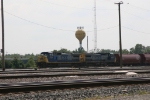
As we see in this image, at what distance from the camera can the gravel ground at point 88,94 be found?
10797 mm

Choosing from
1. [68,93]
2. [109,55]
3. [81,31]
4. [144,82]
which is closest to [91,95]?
[68,93]

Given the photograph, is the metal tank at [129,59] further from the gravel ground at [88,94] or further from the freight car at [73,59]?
the gravel ground at [88,94]

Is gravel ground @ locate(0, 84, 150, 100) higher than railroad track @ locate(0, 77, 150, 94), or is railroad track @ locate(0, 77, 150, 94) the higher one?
railroad track @ locate(0, 77, 150, 94)

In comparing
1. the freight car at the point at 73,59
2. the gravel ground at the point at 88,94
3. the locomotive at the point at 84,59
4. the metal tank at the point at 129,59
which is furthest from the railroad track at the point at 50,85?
the metal tank at the point at 129,59

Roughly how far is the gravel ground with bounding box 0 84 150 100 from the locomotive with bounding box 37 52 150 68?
140 feet

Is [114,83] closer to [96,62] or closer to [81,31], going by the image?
[96,62]

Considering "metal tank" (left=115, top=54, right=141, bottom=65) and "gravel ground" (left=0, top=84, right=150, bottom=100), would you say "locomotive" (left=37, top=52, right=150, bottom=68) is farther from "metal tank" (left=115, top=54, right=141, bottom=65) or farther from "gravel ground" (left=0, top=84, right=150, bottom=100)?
"gravel ground" (left=0, top=84, right=150, bottom=100)

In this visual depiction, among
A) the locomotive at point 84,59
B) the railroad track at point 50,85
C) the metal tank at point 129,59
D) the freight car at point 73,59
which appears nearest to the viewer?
the railroad track at point 50,85

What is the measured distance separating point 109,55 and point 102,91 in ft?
161

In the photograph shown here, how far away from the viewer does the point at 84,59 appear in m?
58.6

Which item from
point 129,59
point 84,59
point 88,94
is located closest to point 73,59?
point 84,59

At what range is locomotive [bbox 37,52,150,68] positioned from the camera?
56000 mm

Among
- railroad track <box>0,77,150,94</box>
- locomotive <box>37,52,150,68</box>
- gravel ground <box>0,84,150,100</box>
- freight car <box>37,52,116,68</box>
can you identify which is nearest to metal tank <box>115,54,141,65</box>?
locomotive <box>37,52,150,68</box>

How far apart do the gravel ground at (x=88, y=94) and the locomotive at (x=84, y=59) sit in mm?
42699
